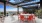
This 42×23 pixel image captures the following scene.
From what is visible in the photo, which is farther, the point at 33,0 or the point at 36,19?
the point at 36,19

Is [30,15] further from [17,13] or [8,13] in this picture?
[8,13]

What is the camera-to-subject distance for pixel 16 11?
1366mm

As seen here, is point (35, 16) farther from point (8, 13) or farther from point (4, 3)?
point (4, 3)

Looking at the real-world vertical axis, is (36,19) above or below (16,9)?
below

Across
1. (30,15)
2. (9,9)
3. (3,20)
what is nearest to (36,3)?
(30,15)

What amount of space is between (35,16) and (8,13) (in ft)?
1.72

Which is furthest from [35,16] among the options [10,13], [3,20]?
[3,20]

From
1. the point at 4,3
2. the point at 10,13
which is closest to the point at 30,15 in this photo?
the point at 10,13

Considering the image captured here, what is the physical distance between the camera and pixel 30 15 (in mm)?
1384

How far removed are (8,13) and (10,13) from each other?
38mm

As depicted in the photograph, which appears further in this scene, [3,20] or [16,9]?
[3,20]

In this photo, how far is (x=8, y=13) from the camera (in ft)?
4.56

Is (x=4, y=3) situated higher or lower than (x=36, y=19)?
higher

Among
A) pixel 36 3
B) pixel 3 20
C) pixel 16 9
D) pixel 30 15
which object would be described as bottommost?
pixel 3 20
